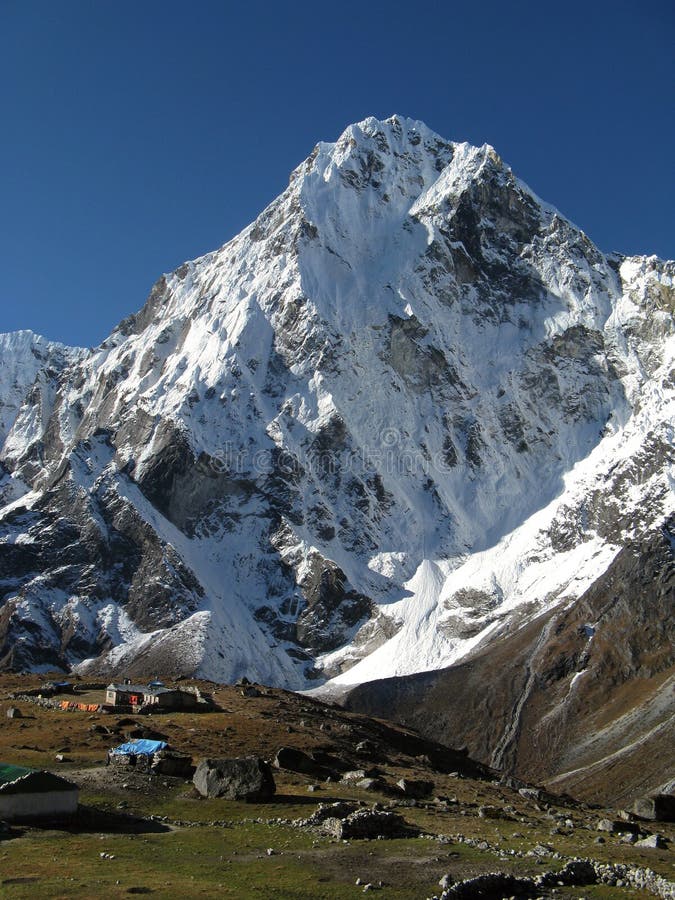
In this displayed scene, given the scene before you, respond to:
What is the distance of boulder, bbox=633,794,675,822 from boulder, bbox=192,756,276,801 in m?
34.1

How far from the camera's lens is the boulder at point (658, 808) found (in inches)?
2945

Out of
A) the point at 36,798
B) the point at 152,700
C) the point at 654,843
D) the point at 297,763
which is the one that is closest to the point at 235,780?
the point at 36,798

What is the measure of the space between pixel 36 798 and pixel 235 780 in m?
12.1

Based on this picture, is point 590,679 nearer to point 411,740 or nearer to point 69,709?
point 411,740

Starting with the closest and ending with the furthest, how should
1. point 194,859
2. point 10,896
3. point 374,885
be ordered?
point 10,896
point 374,885
point 194,859

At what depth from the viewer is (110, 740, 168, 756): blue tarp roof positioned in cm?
6241

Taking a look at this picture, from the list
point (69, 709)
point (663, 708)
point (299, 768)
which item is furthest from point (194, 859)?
point (663, 708)

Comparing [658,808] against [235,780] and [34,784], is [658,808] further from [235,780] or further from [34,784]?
[34,784]

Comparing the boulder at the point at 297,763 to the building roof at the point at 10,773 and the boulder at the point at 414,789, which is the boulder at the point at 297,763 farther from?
the building roof at the point at 10,773

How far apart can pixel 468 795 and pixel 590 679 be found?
444 ft

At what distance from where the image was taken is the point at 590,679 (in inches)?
7707

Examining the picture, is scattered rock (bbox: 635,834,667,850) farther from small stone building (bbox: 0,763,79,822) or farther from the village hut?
small stone building (bbox: 0,763,79,822)

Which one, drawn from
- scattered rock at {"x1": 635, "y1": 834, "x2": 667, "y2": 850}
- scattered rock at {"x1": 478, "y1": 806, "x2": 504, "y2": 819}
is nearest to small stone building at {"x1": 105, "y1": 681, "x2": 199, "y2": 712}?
scattered rock at {"x1": 478, "y1": 806, "x2": 504, "y2": 819}

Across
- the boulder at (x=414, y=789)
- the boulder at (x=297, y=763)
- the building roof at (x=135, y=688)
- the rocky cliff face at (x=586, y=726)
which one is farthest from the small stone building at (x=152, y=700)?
the rocky cliff face at (x=586, y=726)
